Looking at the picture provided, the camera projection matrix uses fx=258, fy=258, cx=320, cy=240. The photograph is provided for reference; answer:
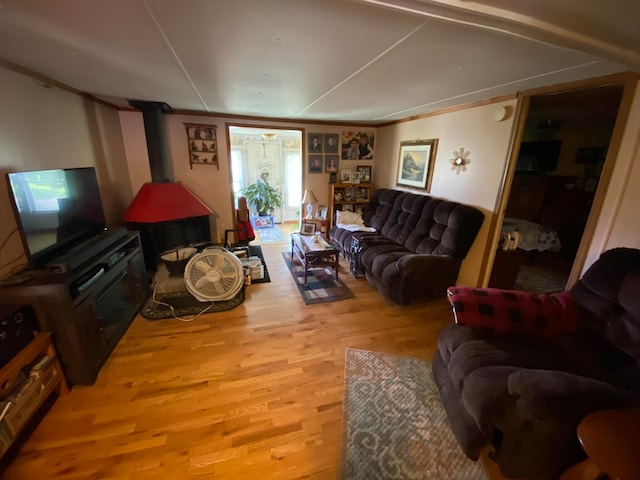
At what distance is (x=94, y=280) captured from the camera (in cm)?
181

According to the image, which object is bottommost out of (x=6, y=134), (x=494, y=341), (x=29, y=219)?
(x=494, y=341)

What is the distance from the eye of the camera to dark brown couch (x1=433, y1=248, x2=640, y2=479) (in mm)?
1012

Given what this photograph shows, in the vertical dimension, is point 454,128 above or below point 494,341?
above

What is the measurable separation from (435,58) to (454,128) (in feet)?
5.58

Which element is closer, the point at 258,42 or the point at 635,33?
the point at 635,33

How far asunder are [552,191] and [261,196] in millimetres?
5250

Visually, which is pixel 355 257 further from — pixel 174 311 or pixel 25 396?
pixel 25 396

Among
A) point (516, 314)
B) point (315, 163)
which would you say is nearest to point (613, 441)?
point (516, 314)

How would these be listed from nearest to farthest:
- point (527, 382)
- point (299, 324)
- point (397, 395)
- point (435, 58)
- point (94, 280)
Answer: point (527, 382) < point (435, 58) < point (397, 395) < point (94, 280) < point (299, 324)

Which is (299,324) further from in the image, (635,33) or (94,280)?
(635,33)

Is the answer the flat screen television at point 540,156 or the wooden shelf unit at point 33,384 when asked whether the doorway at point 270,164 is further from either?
the wooden shelf unit at point 33,384

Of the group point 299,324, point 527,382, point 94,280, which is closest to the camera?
point 527,382

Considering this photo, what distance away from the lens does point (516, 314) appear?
1585 millimetres

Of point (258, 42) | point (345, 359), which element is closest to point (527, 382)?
point (345, 359)
